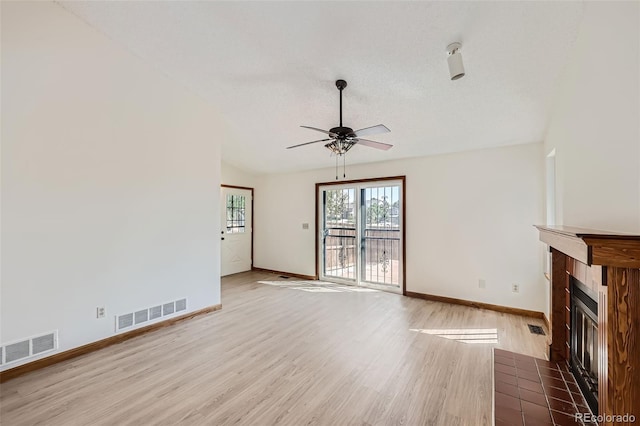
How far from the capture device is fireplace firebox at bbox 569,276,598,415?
1796 millimetres

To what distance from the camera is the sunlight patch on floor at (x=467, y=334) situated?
10.1 feet

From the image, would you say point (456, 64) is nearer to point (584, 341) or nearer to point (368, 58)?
point (368, 58)

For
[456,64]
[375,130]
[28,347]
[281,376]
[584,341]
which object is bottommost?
[281,376]

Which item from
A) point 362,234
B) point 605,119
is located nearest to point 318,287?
point 362,234

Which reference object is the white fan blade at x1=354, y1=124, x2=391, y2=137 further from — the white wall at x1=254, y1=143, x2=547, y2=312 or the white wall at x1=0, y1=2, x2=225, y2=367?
the white wall at x1=0, y1=2, x2=225, y2=367

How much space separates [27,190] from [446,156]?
5077 millimetres

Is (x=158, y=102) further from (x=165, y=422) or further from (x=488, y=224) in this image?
(x=488, y=224)

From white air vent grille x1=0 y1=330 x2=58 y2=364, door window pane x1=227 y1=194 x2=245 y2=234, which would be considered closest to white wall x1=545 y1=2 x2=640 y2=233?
white air vent grille x1=0 y1=330 x2=58 y2=364

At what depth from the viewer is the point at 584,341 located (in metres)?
2.02

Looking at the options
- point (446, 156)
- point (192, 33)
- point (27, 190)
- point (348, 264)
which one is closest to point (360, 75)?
point (192, 33)

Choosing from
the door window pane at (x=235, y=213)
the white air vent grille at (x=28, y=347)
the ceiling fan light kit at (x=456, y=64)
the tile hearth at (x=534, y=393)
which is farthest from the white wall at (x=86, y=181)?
the tile hearth at (x=534, y=393)

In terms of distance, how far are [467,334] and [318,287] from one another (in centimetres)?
277

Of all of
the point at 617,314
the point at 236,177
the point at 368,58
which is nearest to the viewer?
the point at 617,314

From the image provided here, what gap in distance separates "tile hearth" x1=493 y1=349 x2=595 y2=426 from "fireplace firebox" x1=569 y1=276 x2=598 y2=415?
10 cm
